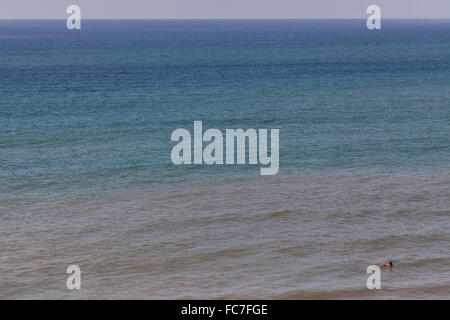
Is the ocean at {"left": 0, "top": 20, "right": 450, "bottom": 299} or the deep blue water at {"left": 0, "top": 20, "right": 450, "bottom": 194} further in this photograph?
the deep blue water at {"left": 0, "top": 20, "right": 450, "bottom": 194}

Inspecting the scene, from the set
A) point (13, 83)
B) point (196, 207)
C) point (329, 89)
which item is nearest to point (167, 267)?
point (196, 207)

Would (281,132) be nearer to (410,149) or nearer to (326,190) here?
(410,149)

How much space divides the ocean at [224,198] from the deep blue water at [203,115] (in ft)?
0.88

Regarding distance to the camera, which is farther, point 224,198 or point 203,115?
point 203,115

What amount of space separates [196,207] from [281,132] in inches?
898

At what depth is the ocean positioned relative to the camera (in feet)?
97.5

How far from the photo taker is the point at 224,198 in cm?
4153

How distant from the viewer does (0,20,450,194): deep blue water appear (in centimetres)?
4825

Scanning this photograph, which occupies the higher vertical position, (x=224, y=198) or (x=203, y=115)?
(x=203, y=115)

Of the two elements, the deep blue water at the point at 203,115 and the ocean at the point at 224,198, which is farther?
the deep blue water at the point at 203,115

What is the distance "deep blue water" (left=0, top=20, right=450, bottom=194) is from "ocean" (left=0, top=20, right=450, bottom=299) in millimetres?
269

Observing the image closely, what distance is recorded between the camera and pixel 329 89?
89625 millimetres

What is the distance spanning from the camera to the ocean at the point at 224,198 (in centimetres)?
2972

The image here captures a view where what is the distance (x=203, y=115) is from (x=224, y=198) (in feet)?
97.6
